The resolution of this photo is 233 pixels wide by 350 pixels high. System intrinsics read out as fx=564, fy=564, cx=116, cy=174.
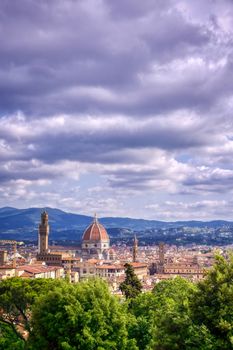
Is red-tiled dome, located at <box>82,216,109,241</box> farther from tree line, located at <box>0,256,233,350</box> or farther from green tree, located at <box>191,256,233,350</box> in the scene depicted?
green tree, located at <box>191,256,233,350</box>

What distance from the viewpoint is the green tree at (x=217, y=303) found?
1795 cm

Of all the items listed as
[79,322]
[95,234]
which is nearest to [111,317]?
[79,322]

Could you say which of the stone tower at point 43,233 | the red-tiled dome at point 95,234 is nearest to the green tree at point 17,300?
the stone tower at point 43,233

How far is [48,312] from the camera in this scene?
78.1 ft

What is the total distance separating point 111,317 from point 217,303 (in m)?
6.54

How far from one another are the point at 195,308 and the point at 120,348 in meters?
5.64

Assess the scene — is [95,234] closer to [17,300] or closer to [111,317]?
[17,300]

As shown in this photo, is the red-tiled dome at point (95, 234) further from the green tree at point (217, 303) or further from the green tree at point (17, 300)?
the green tree at point (217, 303)

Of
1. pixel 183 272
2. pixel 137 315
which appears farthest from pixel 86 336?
pixel 183 272

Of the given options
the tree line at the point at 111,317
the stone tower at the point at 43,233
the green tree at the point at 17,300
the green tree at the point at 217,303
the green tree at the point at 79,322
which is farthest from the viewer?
the stone tower at the point at 43,233

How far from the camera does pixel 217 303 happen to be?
18734 mm

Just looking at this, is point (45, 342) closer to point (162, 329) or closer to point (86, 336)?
point (86, 336)

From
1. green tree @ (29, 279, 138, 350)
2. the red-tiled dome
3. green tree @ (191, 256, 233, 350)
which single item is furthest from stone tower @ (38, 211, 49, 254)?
green tree @ (191, 256, 233, 350)

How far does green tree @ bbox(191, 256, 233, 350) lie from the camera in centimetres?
1795
